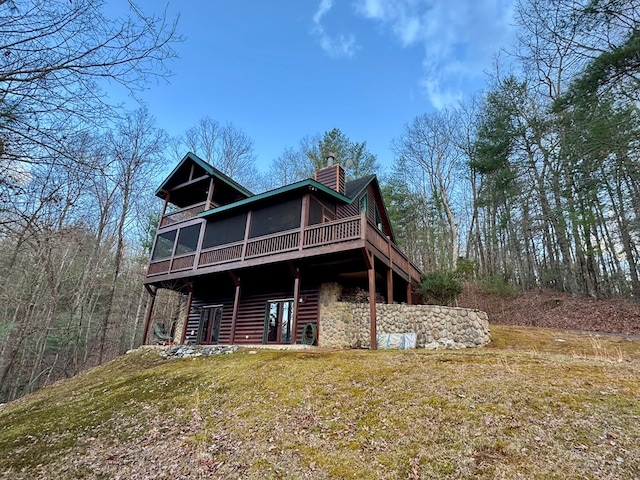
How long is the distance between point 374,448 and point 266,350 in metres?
6.28

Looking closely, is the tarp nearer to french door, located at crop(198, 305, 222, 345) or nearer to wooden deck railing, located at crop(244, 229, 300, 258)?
wooden deck railing, located at crop(244, 229, 300, 258)

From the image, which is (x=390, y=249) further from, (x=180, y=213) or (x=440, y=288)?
(x=180, y=213)

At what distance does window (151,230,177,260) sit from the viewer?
50.7ft

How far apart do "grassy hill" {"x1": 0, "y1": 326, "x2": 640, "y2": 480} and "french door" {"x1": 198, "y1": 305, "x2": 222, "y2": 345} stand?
7.11 meters

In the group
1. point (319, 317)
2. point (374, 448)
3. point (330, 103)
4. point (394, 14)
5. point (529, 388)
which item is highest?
point (330, 103)

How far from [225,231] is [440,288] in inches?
374

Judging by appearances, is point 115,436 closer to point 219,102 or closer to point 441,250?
point 219,102

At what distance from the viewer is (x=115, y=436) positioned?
5.09m

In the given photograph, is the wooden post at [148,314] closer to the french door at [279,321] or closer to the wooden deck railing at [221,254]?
the wooden deck railing at [221,254]

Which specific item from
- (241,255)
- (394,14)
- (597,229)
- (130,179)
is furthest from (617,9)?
(130,179)

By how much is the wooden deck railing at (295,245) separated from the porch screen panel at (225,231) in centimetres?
112

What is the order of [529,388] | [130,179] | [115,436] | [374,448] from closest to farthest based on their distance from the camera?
1. [374,448]
2. [529,388]
3. [115,436]
4. [130,179]

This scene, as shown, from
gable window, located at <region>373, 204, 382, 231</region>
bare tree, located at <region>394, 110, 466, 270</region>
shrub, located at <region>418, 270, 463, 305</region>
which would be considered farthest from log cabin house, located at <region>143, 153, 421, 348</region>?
bare tree, located at <region>394, 110, 466, 270</region>

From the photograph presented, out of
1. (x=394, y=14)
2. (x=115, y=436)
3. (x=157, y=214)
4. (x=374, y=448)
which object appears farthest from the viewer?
(x=157, y=214)
